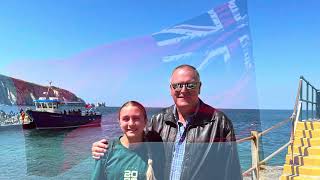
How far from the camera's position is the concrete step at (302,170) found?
10.1 metres

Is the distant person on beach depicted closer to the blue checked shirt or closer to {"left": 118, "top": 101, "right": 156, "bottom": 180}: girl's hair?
{"left": 118, "top": 101, "right": 156, "bottom": 180}: girl's hair

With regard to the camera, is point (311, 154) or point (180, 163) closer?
point (180, 163)

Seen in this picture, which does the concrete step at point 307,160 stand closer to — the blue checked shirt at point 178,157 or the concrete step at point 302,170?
the concrete step at point 302,170

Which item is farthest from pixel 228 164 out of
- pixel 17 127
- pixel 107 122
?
pixel 17 127

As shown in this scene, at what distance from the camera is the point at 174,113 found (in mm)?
3289

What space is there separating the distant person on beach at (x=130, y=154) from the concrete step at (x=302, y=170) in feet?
26.4

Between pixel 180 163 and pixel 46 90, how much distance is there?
115 cm

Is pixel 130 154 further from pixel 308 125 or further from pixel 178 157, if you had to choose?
pixel 308 125

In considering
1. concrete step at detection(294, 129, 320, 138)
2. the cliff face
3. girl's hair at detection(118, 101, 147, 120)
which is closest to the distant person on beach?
girl's hair at detection(118, 101, 147, 120)

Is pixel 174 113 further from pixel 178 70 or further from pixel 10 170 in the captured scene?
pixel 10 170

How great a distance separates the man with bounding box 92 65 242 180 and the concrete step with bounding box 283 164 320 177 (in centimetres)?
763

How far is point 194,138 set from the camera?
3102 millimetres

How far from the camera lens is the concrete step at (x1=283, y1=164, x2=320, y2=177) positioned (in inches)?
397

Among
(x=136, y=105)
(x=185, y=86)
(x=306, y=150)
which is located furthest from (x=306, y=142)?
(x=136, y=105)
